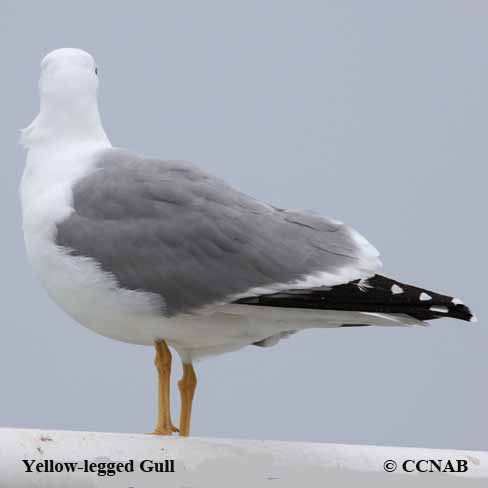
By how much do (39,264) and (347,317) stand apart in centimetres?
116

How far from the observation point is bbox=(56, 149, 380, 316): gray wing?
538 cm

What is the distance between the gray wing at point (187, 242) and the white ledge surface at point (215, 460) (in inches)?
26.9

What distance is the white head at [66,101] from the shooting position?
5.84m

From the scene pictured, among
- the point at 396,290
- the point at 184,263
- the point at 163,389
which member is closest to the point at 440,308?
the point at 396,290

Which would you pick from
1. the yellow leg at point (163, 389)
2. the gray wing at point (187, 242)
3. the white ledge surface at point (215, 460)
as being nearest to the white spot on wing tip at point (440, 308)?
the gray wing at point (187, 242)

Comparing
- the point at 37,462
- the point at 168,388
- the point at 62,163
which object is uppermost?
the point at 62,163

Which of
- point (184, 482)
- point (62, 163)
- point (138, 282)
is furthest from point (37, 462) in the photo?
point (62, 163)

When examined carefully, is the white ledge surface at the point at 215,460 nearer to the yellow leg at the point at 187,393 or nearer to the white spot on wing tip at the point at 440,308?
the white spot on wing tip at the point at 440,308

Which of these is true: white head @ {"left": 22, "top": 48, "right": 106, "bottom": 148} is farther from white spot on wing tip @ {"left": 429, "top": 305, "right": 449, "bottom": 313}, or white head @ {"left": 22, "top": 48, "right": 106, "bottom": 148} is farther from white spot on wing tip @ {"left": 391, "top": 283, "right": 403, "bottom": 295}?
white spot on wing tip @ {"left": 429, "top": 305, "right": 449, "bottom": 313}

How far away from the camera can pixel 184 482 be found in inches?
180

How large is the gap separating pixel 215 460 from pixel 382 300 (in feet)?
2.91

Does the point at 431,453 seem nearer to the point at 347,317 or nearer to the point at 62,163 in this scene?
the point at 347,317

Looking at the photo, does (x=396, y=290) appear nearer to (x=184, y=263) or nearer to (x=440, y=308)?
(x=440, y=308)

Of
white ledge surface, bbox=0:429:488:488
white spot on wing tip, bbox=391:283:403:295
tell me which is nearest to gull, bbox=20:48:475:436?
white spot on wing tip, bbox=391:283:403:295
